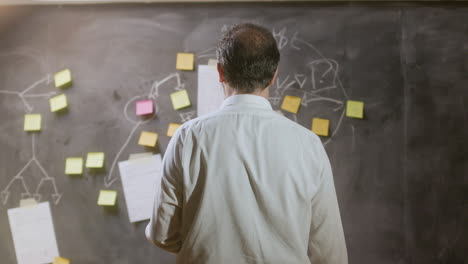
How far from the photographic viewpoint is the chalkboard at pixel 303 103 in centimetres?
158

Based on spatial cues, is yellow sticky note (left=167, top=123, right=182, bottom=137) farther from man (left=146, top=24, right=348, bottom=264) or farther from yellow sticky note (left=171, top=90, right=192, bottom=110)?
man (left=146, top=24, right=348, bottom=264)

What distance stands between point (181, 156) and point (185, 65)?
762 millimetres

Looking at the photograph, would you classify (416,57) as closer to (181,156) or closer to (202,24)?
(202,24)

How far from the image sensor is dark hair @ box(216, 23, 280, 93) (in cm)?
97

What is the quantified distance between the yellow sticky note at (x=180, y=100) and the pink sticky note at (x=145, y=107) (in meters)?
0.10

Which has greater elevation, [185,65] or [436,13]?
[436,13]

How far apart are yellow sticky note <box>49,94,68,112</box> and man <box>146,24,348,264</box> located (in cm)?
93

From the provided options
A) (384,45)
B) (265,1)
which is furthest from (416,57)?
(265,1)

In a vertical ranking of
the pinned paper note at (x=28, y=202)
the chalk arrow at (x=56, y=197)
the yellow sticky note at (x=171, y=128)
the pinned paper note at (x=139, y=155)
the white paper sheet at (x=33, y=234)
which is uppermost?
the yellow sticky note at (x=171, y=128)

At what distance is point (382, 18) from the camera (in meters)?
1.60

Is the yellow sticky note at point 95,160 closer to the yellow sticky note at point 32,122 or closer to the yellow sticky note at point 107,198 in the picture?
the yellow sticky note at point 107,198

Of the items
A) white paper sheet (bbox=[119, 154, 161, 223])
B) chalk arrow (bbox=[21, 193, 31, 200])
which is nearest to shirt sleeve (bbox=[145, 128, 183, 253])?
white paper sheet (bbox=[119, 154, 161, 223])

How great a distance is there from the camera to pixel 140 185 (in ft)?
5.50

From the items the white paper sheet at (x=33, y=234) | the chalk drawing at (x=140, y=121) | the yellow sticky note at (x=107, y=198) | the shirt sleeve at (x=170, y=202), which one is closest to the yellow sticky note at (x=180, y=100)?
the chalk drawing at (x=140, y=121)
